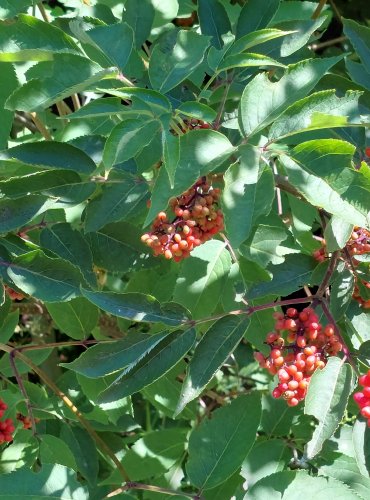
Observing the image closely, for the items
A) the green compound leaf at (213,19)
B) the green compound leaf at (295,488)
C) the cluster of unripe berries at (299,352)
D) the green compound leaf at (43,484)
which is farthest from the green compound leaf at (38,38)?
the green compound leaf at (295,488)

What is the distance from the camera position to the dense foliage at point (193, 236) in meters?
1.22

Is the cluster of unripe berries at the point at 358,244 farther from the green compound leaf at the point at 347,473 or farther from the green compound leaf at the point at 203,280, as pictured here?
the green compound leaf at the point at 347,473

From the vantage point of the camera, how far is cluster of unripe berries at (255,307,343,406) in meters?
1.31

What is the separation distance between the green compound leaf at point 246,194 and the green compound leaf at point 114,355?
A: 0.29 meters

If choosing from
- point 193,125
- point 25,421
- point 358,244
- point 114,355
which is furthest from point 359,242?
point 25,421

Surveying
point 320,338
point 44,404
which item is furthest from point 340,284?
point 44,404

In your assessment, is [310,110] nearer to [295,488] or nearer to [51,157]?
[51,157]

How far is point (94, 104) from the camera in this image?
1.20 meters

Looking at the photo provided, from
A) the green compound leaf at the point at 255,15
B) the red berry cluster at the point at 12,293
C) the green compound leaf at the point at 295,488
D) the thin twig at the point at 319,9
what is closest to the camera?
the green compound leaf at the point at 295,488

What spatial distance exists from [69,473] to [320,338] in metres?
0.51

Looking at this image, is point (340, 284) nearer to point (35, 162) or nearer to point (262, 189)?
point (262, 189)

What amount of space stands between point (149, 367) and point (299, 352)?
26 centimetres

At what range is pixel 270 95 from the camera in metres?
1.25

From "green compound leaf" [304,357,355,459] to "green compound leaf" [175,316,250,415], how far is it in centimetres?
16
